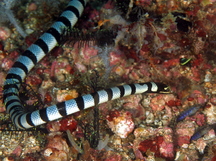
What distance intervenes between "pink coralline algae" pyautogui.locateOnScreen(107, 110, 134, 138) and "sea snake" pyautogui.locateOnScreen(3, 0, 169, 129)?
0.32m

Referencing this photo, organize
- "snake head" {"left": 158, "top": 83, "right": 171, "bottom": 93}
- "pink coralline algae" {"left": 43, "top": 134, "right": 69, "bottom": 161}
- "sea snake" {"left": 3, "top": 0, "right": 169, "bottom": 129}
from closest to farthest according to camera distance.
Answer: "pink coralline algae" {"left": 43, "top": 134, "right": 69, "bottom": 161}
"sea snake" {"left": 3, "top": 0, "right": 169, "bottom": 129}
"snake head" {"left": 158, "top": 83, "right": 171, "bottom": 93}

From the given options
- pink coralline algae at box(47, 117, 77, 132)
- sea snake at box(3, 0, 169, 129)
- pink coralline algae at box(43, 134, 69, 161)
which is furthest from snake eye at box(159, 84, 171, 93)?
pink coralline algae at box(43, 134, 69, 161)

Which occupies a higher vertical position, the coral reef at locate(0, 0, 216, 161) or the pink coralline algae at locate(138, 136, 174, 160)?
the coral reef at locate(0, 0, 216, 161)

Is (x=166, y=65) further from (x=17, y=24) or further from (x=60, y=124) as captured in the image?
(x=17, y=24)

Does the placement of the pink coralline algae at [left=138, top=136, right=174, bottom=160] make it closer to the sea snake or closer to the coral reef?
the coral reef

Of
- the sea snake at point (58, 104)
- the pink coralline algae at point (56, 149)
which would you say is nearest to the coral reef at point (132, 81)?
the pink coralline algae at point (56, 149)

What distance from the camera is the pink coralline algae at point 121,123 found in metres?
2.98

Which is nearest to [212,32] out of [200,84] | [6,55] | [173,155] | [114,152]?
[200,84]

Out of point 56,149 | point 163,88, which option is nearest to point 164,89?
point 163,88

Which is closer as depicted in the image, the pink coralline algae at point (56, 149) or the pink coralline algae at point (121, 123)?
the pink coralline algae at point (56, 149)

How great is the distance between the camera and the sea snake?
9.76ft

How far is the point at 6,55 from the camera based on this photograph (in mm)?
4094

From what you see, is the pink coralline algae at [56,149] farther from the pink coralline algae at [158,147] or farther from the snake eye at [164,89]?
the snake eye at [164,89]

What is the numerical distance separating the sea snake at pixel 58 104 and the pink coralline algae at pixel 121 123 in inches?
12.8
